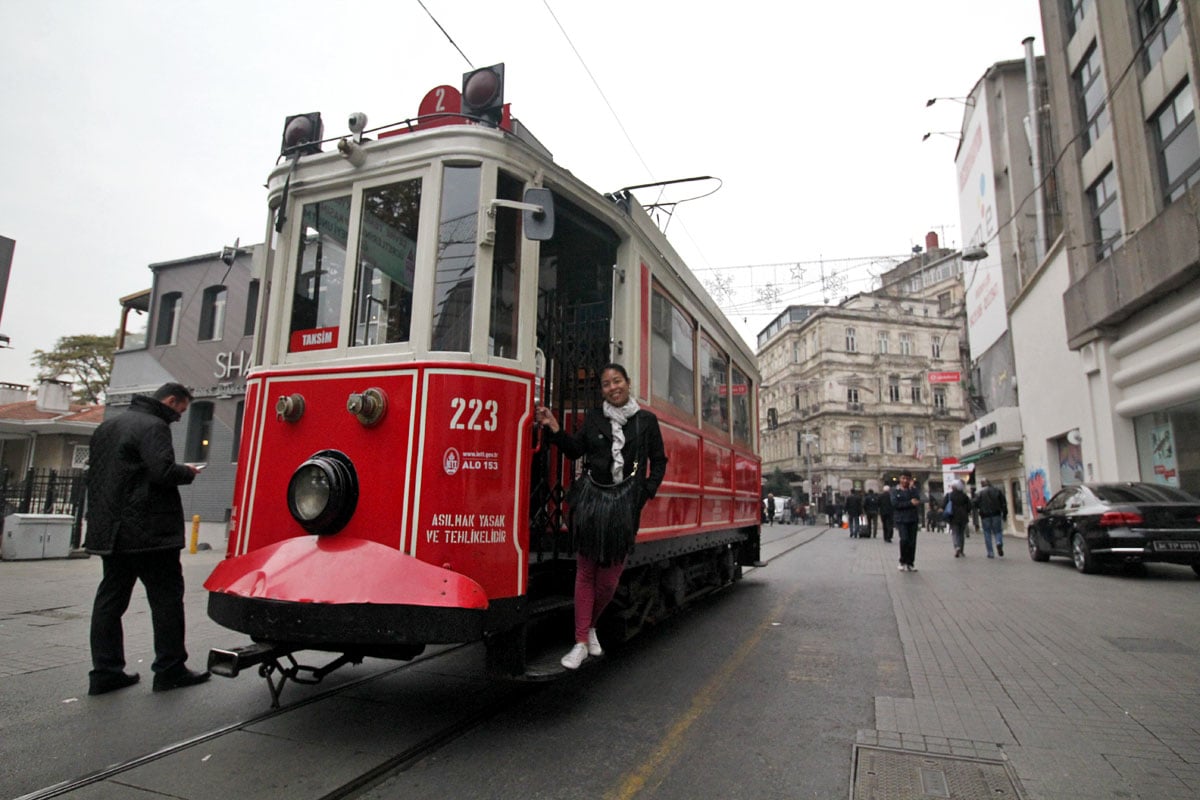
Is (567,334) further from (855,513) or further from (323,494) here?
(855,513)

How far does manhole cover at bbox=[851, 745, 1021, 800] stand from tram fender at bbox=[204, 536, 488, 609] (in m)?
1.97

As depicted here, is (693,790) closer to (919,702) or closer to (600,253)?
(919,702)

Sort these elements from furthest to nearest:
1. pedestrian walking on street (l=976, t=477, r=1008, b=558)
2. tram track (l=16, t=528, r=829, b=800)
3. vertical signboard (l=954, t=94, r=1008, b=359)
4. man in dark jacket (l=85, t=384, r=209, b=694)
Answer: vertical signboard (l=954, t=94, r=1008, b=359), pedestrian walking on street (l=976, t=477, r=1008, b=558), man in dark jacket (l=85, t=384, r=209, b=694), tram track (l=16, t=528, r=829, b=800)

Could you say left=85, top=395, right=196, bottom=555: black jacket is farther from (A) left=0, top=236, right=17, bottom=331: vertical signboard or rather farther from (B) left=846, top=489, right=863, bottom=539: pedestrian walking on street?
(B) left=846, top=489, right=863, bottom=539: pedestrian walking on street

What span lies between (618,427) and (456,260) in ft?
4.59

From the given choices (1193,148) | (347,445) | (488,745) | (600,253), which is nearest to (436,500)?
(347,445)

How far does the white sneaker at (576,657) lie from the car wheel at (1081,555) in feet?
33.0

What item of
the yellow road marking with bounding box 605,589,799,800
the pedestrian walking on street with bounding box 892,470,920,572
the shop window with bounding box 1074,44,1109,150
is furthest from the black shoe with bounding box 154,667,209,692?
the shop window with bounding box 1074,44,1109,150

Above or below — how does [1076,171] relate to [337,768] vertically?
above

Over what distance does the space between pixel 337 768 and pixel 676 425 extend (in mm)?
3630

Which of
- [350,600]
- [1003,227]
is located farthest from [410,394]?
[1003,227]

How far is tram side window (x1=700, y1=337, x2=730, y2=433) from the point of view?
23.8ft

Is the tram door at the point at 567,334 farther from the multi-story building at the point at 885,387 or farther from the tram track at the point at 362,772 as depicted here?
the multi-story building at the point at 885,387

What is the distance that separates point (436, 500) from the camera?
364cm
